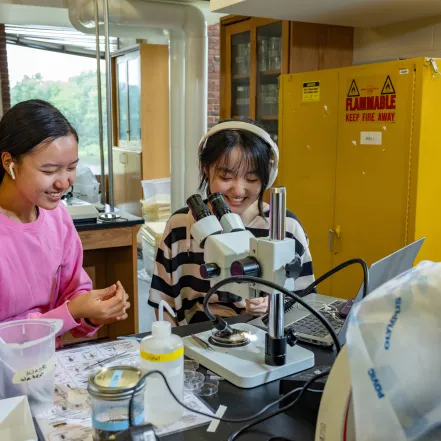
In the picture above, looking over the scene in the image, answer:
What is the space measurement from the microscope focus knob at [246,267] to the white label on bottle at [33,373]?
15.0 inches

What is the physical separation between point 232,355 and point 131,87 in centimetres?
527

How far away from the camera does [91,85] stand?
7195 millimetres

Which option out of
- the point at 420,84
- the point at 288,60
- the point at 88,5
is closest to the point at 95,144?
the point at 88,5

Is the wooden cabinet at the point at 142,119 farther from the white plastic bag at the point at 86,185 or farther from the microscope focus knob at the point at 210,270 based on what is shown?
the microscope focus knob at the point at 210,270

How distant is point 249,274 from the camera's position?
956 millimetres

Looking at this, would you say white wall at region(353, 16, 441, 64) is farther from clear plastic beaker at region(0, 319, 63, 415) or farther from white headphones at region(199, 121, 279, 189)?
clear plastic beaker at region(0, 319, 63, 415)

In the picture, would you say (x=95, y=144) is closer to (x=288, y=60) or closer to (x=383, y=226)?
(x=288, y=60)

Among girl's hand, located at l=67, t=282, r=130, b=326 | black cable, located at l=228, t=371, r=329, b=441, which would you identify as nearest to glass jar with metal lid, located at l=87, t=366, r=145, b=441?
black cable, located at l=228, t=371, r=329, b=441

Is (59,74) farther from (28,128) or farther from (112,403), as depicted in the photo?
(112,403)

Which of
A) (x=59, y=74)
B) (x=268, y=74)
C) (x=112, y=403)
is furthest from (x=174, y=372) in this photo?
(x=59, y=74)

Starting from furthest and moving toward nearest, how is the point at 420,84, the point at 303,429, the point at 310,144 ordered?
the point at 310,144
the point at 420,84
the point at 303,429

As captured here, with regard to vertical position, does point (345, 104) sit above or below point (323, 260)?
above

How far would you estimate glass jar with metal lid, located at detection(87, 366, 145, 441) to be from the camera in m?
0.76

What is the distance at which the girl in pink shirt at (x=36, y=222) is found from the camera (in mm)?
1307
